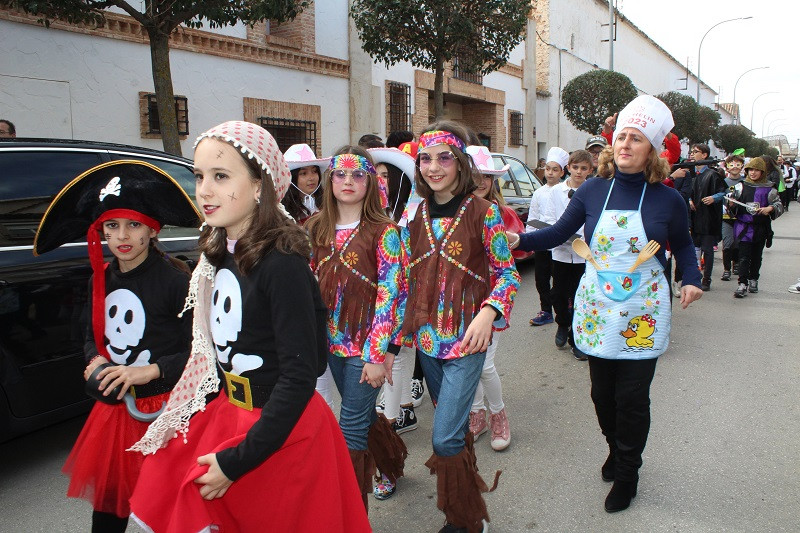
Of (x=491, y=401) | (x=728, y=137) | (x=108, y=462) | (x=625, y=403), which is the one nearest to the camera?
(x=108, y=462)

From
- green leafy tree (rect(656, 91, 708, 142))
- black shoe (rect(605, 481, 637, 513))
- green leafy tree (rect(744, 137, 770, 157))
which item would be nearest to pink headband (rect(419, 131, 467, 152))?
black shoe (rect(605, 481, 637, 513))

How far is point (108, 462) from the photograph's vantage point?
226cm

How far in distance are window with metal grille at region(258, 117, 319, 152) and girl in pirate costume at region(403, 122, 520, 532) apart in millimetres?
9991

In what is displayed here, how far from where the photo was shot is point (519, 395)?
4.79 m

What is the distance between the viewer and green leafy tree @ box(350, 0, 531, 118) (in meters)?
11.9

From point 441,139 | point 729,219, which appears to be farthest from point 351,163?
point 729,219

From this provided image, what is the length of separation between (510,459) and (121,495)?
7.18 feet

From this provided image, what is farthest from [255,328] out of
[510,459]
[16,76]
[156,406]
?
[16,76]

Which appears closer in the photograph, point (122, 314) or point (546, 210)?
point (122, 314)

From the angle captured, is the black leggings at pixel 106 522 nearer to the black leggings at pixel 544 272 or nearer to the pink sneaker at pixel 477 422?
the pink sneaker at pixel 477 422

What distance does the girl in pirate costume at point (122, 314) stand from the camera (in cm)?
227

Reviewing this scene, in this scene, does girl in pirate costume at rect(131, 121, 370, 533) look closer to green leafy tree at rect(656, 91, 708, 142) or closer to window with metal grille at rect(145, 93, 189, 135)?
window with metal grille at rect(145, 93, 189, 135)

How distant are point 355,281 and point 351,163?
519 mm

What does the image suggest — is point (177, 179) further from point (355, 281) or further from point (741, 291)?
point (741, 291)
